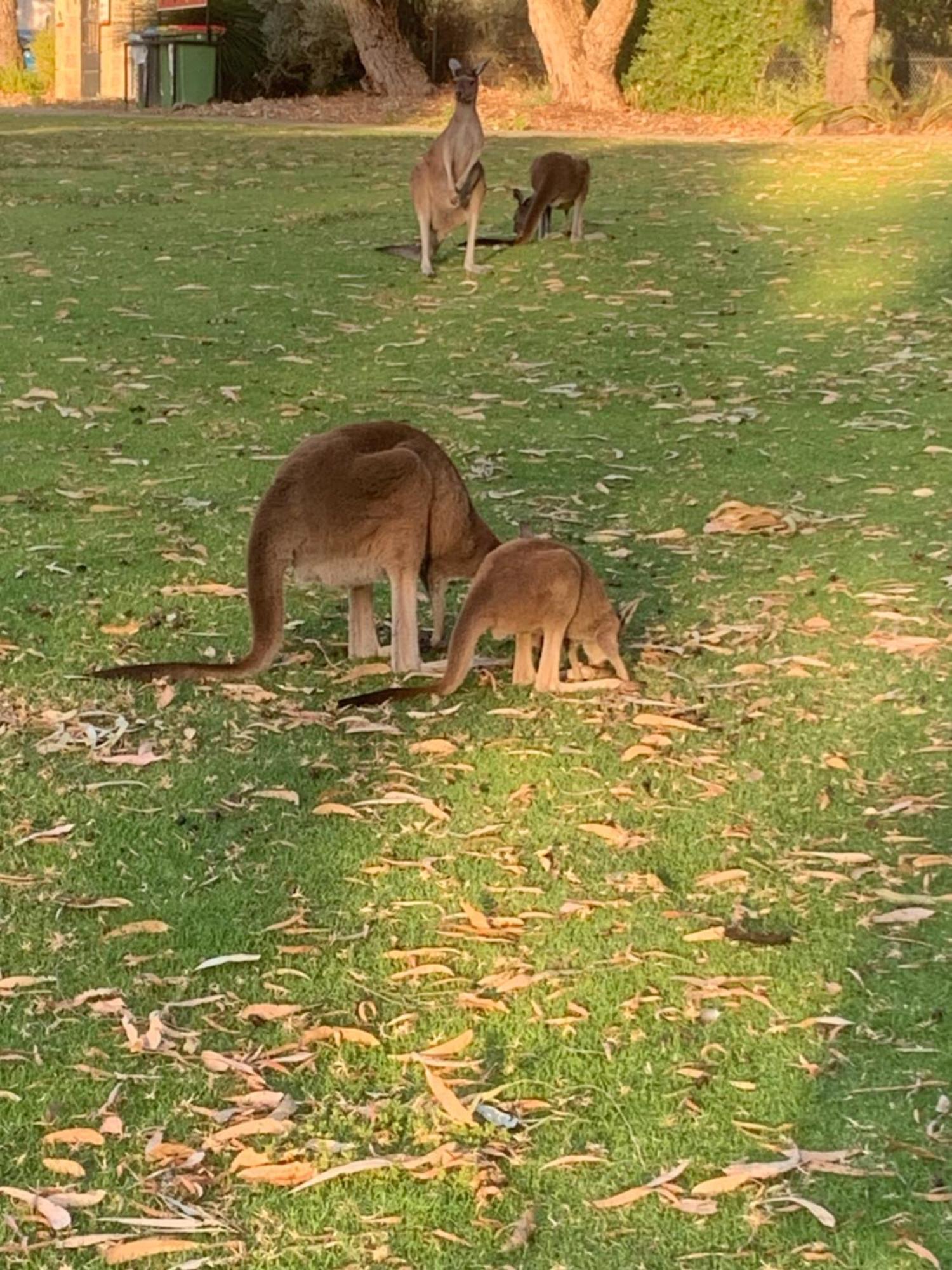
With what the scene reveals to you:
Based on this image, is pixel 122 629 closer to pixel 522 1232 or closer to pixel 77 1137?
pixel 77 1137

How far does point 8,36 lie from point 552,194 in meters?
22.9

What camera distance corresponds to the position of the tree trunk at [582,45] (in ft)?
66.5

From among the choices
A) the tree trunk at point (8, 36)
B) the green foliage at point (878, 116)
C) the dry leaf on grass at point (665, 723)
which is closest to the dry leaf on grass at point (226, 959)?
the dry leaf on grass at point (665, 723)

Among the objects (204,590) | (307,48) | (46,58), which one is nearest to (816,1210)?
(204,590)

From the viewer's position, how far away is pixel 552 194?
10.2m

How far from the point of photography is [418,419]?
22.1 feet

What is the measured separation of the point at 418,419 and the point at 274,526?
Answer: 9.83ft

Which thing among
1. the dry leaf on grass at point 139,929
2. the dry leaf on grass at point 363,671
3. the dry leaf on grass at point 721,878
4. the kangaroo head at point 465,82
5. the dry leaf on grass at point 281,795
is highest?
the kangaroo head at point 465,82

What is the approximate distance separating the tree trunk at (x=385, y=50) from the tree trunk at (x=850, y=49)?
7139 millimetres

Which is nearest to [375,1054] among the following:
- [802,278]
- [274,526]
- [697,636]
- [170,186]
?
[274,526]

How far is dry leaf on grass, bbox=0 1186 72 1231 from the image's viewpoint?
2203 millimetres

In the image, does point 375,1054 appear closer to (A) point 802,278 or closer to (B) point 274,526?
(B) point 274,526

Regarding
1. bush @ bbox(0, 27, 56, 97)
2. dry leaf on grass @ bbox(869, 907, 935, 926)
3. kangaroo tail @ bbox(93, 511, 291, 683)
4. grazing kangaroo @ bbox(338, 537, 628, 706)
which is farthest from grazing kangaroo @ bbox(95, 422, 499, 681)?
bush @ bbox(0, 27, 56, 97)

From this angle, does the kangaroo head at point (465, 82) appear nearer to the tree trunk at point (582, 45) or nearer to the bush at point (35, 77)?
the tree trunk at point (582, 45)
